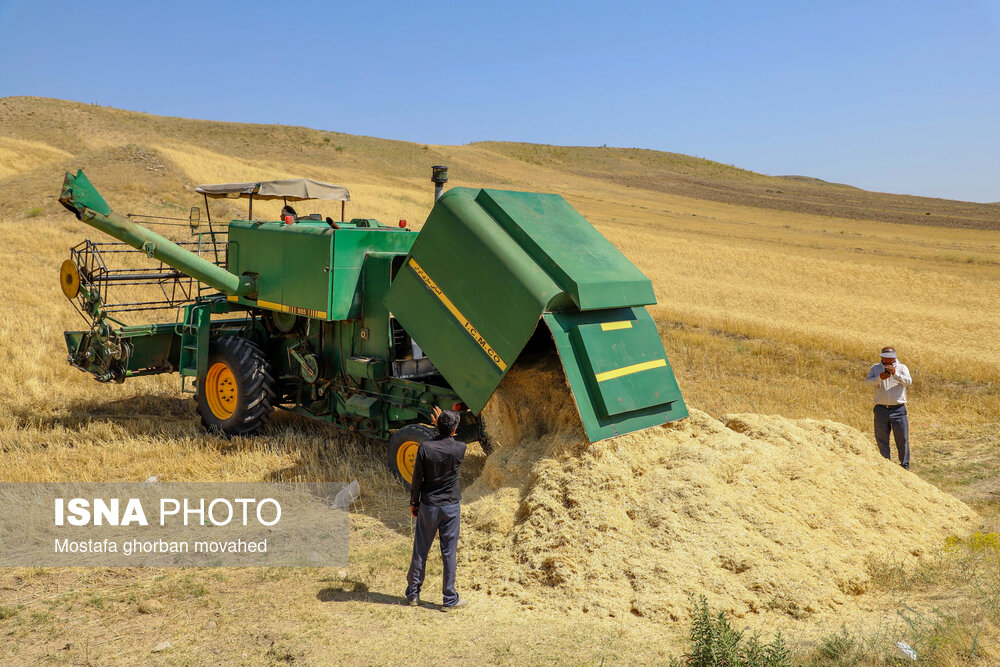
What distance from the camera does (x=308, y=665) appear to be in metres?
4.81

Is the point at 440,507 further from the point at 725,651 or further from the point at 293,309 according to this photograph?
the point at 293,309

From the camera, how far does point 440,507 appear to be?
225 inches

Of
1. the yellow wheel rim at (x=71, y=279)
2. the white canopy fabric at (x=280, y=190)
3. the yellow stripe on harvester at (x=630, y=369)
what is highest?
the white canopy fabric at (x=280, y=190)

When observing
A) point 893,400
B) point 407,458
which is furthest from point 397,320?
point 893,400

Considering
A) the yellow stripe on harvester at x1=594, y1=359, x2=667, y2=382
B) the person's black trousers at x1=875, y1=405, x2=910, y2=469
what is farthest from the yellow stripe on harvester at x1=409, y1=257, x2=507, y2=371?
the person's black trousers at x1=875, y1=405, x2=910, y2=469

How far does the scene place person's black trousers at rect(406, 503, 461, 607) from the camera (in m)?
5.70

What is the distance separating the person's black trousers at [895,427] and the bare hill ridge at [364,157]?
135 feet

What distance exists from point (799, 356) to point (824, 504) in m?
9.29

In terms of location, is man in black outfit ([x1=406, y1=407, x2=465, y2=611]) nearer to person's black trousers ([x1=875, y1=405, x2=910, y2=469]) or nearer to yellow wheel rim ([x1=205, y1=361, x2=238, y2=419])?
yellow wheel rim ([x1=205, y1=361, x2=238, y2=419])

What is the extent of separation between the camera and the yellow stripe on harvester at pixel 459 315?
23.4ft

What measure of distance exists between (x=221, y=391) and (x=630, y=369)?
547cm

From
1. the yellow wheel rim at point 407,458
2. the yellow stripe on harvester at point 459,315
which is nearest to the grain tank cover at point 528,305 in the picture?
the yellow stripe on harvester at point 459,315

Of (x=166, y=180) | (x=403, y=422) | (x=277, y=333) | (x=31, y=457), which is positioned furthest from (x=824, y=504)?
(x=166, y=180)

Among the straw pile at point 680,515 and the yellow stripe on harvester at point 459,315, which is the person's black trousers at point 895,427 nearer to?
the straw pile at point 680,515
